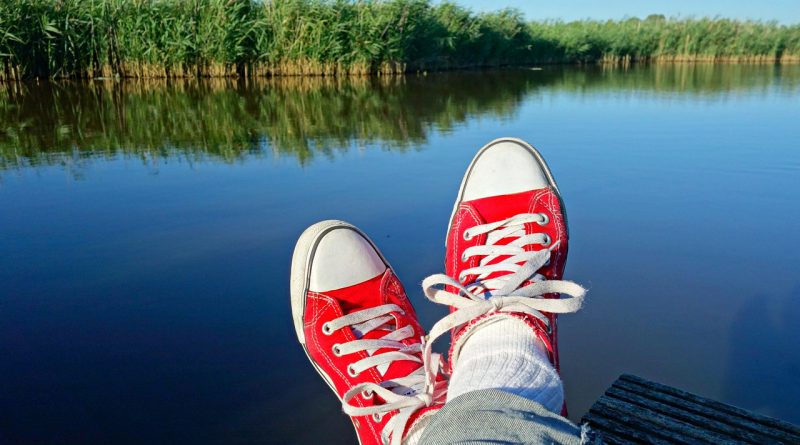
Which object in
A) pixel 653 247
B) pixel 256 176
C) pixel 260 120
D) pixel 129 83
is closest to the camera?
pixel 653 247

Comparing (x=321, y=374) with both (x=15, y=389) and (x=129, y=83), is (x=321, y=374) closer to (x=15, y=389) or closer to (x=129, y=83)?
(x=15, y=389)

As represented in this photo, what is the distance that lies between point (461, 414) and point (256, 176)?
2.29 metres

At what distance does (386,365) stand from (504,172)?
67cm

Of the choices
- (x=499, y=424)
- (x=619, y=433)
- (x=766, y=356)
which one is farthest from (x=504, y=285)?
(x=766, y=356)

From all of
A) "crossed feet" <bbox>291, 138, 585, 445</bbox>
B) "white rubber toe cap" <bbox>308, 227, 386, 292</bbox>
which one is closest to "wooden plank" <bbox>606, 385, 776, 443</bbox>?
"crossed feet" <bbox>291, 138, 585, 445</bbox>

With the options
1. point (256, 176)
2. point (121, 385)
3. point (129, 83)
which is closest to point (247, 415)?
point (121, 385)

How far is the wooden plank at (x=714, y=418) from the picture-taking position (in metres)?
0.86

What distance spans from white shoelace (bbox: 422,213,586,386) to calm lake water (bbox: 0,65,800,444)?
25 centimetres

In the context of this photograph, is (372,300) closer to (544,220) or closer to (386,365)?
(386,365)

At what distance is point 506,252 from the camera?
54.2 inches

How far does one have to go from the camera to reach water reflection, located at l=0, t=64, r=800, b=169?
3.47 meters

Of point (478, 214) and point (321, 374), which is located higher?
point (478, 214)

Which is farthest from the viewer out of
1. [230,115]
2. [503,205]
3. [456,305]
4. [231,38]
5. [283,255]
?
[231,38]

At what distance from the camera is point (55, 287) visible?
163 cm
